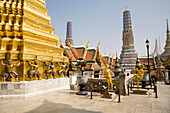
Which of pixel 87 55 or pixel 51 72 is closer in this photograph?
pixel 51 72

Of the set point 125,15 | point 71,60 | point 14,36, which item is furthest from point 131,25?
point 14,36

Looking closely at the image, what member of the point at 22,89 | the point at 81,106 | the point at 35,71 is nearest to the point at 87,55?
the point at 35,71

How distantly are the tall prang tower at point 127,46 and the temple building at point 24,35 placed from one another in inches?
1284

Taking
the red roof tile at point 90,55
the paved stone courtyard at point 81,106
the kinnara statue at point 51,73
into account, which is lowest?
the paved stone courtyard at point 81,106

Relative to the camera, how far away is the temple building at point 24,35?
8547 millimetres

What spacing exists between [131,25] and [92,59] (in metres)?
28.7

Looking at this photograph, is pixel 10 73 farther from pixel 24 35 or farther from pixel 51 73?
pixel 51 73

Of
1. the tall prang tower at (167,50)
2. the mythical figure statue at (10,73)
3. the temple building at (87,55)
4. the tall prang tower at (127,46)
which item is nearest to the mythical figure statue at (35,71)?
the mythical figure statue at (10,73)

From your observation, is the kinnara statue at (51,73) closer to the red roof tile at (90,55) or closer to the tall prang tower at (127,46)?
the red roof tile at (90,55)

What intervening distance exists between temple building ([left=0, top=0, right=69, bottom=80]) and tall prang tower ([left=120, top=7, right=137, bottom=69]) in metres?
32.6

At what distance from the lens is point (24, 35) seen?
9594 millimetres

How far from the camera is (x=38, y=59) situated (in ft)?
31.0

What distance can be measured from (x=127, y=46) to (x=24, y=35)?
38901 mm

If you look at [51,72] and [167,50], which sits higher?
[167,50]
